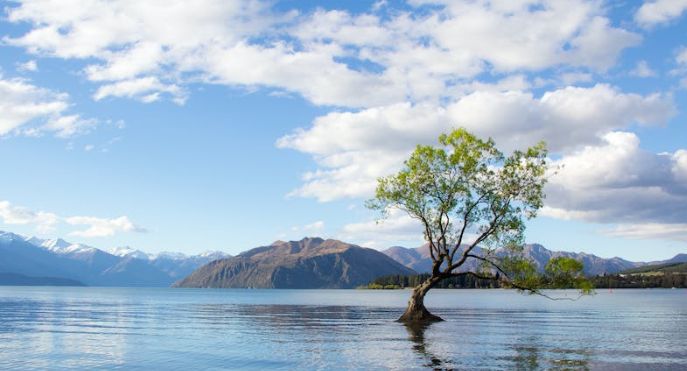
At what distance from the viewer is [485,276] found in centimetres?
7625

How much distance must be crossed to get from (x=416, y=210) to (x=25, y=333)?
156 feet

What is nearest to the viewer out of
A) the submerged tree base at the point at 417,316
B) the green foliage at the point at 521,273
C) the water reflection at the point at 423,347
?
the water reflection at the point at 423,347

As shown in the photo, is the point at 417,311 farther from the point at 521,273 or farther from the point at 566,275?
the point at 566,275

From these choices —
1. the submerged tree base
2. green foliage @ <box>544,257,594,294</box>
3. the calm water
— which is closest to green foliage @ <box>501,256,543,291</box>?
green foliage @ <box>544,257,594,294</box>

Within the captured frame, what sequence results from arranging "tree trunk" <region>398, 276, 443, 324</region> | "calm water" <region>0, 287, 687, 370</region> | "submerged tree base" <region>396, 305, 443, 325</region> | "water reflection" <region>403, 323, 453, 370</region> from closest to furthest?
"water reflection" <region>403, 323, 453, 370</region> → "calm water" <region>0, 287, 687, 370</region> → "tree trunk" <region>398, 276, 443, 324</region> → "submerged tree base" <region>396, 305, 443, 325</region>

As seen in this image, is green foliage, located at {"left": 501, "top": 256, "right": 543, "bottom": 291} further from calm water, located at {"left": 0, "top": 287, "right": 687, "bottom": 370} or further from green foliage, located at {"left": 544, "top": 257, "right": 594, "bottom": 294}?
calm water, located at {"left": 0, "top": 287, "right": 687, "bottom": 370}

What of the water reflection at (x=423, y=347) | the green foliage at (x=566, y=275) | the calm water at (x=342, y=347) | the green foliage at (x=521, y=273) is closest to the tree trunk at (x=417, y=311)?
the water reflection at (x=423, y=347)

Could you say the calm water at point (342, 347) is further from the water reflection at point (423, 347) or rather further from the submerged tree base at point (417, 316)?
the submerged tree base at point (417, 316)

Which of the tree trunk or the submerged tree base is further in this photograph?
the submerged tree base

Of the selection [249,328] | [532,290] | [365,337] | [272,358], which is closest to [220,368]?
[272,358]

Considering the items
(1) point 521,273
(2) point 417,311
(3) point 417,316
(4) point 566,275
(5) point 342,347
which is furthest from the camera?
(2) point 417,311

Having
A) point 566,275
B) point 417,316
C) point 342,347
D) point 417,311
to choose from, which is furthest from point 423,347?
point 417,311

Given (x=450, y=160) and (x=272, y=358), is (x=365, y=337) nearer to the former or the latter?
(x=272, y=358)

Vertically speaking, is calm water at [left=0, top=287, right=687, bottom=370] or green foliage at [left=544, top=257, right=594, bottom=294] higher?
green foliage at [left=544, top=257, right=594, bottom=294]
